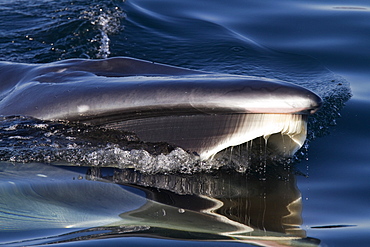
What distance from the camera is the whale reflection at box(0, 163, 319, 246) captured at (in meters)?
3.74

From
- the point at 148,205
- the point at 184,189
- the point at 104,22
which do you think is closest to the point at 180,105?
the point at 184,189

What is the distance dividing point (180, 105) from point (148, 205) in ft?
2.57

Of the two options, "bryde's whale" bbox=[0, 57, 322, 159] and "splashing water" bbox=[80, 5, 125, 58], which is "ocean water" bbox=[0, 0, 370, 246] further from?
"splashing water" bbox=[80, 5, 125, 58]

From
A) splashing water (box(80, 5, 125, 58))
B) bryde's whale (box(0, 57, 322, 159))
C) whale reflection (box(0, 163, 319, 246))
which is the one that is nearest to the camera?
whale reflection (box(0, 163, 319, 246))

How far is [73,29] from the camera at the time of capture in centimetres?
944

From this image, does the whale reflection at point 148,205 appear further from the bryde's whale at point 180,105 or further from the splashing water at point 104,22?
the splashing water at point 104,22

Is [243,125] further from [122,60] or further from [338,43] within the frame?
[338,43]

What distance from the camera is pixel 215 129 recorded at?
447 centimetres

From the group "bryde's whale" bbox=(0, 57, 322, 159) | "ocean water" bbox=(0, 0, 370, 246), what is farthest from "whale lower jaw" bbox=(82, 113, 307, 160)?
"ocean water" bbox=(0, 0, 370, 246)

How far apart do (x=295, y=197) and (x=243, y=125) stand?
642 millimetres

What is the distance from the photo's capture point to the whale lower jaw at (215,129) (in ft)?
14.3

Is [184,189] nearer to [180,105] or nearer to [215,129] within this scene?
[215,129]

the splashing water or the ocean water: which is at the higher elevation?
the splashing water

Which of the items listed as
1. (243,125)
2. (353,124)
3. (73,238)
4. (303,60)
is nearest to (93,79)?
(243,125)
